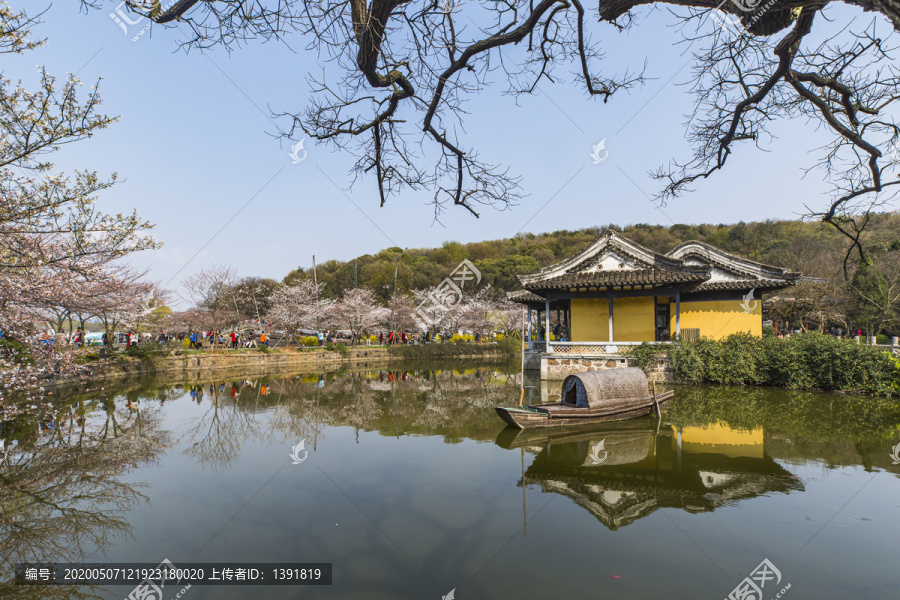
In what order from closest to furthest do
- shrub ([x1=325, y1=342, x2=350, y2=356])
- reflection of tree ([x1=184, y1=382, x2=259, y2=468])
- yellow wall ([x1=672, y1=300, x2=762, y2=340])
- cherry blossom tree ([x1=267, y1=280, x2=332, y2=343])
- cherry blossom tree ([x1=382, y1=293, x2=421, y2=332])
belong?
reflection of tree ([x1=184, y1=382, x2=259, y2=468]), yellow wall ([x1=672, y1=300, x2=762, y2=340]), shrub ([x1=325, y1=342, x2=350, y2=356]), cherry blossom tree ([x1=267, y1=280, x2=332, y2=343]), cherry blossom tree ([x1=382, y1=293, x2=421, y2=332])

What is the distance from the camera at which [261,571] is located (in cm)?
404

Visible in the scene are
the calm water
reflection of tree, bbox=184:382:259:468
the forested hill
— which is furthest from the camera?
→ the forested hill

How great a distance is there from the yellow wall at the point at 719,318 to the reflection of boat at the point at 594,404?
8489 millimetres

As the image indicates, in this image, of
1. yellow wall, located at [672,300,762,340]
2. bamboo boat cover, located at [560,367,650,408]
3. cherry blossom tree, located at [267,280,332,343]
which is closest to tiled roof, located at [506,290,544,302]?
yellow wall, located at [672,300,762,340]

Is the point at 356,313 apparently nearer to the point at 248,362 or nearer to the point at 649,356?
the point at 248,362

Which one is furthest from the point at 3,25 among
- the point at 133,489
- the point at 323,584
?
the point at 323,584

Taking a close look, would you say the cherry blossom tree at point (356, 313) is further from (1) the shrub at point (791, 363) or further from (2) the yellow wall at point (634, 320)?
(1) the shrub at point (791, 363)

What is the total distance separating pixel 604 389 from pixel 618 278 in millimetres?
8089

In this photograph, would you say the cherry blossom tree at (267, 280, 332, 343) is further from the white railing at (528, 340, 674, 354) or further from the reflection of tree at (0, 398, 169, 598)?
the reflection of tree at (0, 398, 169, 598)

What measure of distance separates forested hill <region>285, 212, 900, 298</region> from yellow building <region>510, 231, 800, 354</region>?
43.4 ft

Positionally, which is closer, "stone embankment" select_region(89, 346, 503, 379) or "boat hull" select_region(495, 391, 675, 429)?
"boat hull" select_region(495, 391, 675, 429)

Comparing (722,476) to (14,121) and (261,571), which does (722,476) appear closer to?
(261,571)

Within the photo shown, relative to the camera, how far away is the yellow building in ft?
54.2

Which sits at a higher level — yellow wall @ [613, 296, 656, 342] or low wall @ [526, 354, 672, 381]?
yellow wall @ [613, 296, 656, 342]
